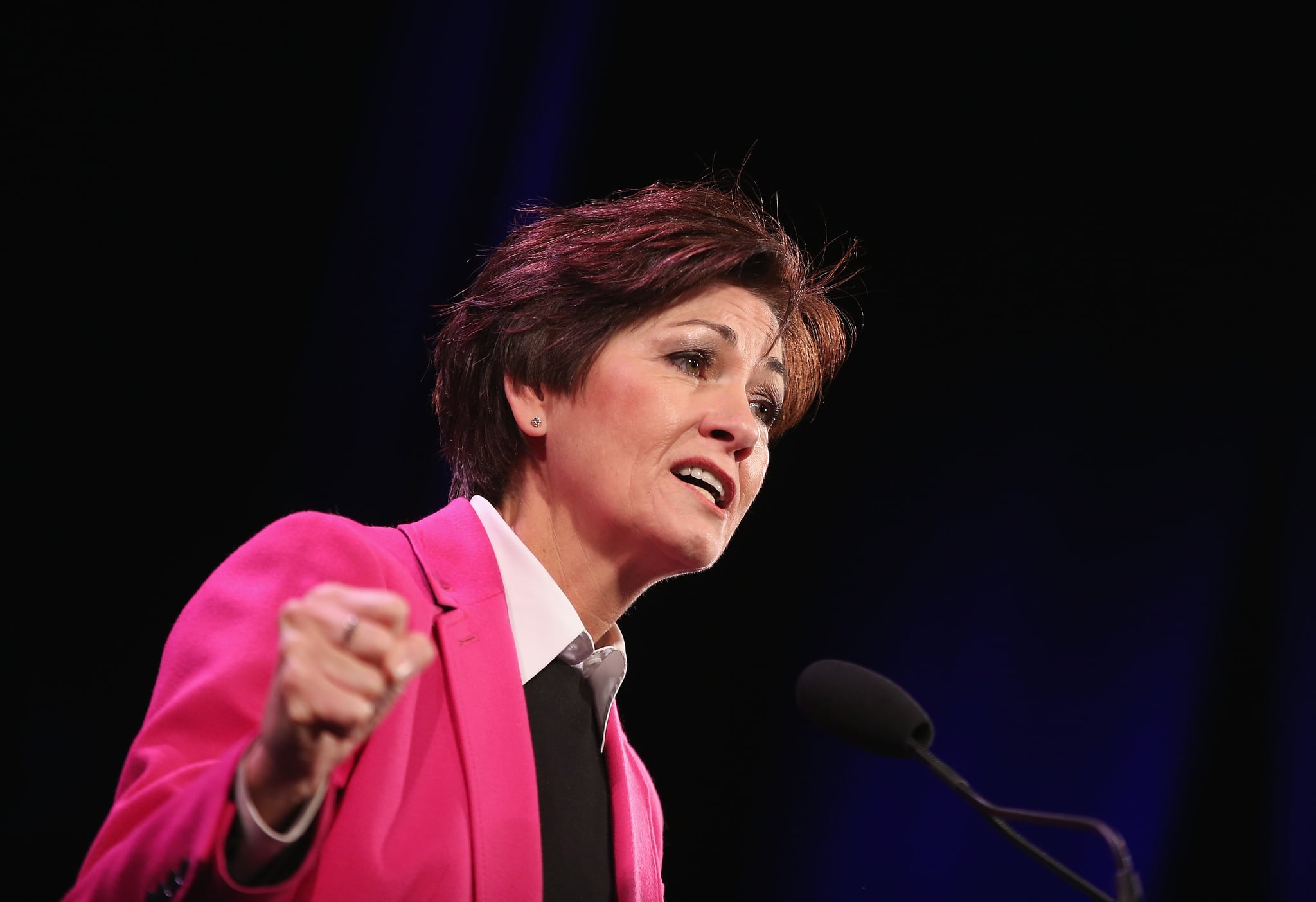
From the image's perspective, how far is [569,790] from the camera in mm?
1391

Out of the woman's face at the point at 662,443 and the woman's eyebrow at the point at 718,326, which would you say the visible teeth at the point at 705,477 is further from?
the woman's eyebrow at the point at 718,326

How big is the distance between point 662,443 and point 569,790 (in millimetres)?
519

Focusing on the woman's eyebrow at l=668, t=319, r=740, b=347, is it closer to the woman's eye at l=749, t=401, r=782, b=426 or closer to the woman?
the woman

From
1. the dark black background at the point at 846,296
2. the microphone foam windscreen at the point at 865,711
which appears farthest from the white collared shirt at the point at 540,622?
the dark black background at the point at 846,296

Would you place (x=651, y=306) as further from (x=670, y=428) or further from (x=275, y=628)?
(x=275, y=628)

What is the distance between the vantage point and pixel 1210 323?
2.91 meters

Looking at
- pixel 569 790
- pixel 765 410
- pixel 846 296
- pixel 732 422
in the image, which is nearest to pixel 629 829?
pixel 569 790

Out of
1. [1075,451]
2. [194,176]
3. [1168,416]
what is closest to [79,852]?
[194,176]

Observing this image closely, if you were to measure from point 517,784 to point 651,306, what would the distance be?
0.78m

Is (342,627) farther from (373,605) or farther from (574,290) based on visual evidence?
(574,290)

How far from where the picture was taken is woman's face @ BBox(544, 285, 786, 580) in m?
1.47

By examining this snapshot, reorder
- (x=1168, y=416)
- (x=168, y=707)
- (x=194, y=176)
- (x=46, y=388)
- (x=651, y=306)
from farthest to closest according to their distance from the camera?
(x=1168, y=416) → (x=194, y=176) → (x=46, y=388) → (x=651, y=306) → (x=168, y=707)

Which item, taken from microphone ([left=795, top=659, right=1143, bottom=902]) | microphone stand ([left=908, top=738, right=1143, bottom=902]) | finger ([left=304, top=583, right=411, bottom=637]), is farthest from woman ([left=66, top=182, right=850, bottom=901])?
microphone stand ([left=908, top=738, right=1143, bottom=902])

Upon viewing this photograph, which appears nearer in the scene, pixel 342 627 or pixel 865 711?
pixel 342 627
